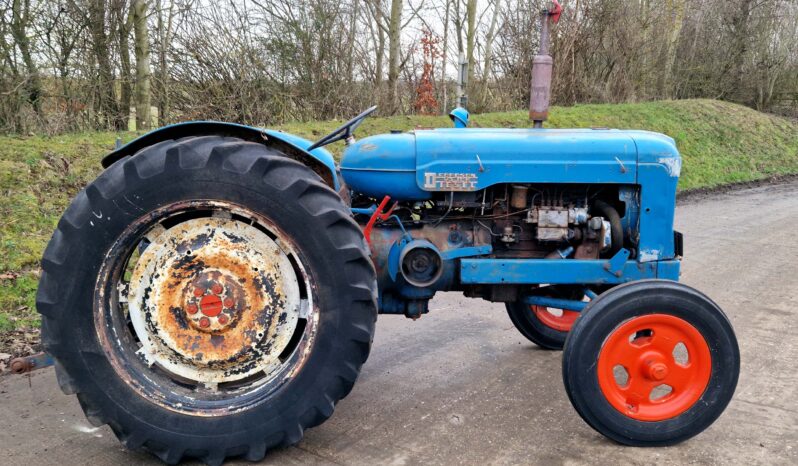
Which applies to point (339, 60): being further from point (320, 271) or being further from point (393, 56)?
point (320, 271)

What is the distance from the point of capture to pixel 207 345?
294 cm

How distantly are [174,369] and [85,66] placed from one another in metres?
7.26

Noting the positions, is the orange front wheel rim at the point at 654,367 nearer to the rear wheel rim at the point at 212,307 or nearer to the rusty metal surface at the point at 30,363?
the rear wheel rim at the point at 212,307

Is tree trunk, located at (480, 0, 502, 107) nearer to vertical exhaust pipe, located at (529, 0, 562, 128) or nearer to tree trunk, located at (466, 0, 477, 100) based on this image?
tree trunk, located at (466, 0, 477, 100)

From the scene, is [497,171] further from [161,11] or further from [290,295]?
[161,11]

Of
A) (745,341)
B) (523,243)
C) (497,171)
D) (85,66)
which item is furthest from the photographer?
(85,66)

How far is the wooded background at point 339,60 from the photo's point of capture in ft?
28.5

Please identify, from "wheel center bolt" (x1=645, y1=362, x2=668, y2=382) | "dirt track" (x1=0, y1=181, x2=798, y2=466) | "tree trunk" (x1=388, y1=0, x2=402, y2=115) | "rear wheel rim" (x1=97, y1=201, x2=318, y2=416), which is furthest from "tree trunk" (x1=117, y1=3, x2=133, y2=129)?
"wheel center bolt" (x1=645, y1=362, x2=668, y2=382)

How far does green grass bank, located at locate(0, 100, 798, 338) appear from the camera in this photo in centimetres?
530

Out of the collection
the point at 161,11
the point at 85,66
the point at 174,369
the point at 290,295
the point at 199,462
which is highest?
the point at 161,11

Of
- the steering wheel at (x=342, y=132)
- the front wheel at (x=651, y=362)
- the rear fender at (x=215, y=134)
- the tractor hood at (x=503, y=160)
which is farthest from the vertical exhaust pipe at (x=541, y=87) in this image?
the rear fender at (x=215, y=134)

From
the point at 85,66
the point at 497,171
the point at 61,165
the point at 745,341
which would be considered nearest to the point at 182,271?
the point at 497,171

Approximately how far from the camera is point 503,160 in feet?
11.1

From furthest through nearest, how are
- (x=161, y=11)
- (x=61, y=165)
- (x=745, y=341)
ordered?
1. (x=161, y=11)
2. (x=61, y=165)
3. (x=745, y=341)
